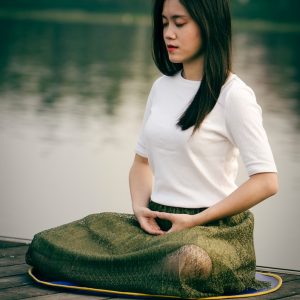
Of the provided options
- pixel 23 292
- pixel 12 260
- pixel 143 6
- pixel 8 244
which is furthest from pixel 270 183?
pixel 143 6

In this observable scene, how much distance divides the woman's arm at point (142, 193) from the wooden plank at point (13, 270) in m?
0.40

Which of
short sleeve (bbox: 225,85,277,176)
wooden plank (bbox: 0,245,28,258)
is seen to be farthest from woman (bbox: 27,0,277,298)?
wooden plank (bbox: 0,245,28,258)

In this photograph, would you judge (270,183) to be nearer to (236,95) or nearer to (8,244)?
(236,95)

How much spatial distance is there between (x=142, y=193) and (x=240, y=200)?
413 millimetres

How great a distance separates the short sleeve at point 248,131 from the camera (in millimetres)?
3455

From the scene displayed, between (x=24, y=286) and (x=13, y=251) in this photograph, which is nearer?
(x=24, y=286)

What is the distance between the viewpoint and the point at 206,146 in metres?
3.51

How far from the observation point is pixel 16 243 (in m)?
4.18

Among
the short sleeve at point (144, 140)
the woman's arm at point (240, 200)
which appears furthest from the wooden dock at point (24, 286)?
the short sleeve at point (144, 140)

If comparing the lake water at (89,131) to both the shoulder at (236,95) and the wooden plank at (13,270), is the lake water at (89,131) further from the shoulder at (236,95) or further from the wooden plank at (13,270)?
the shoulder at (236,95)

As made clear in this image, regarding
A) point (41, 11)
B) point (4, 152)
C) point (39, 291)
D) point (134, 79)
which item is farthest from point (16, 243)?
point (41, 11)

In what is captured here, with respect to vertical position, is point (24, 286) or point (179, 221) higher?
point (179, 221)

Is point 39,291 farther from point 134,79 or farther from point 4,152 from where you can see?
point 134,79

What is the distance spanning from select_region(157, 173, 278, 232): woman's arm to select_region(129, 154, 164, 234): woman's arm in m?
0.14
